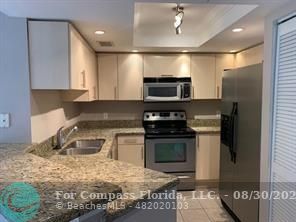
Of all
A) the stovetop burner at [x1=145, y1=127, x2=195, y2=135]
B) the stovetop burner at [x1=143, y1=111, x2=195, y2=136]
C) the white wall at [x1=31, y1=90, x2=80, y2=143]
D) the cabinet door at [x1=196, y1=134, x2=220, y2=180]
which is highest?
the white wall at [x1=31, y1=90, x2=80, y2=143]

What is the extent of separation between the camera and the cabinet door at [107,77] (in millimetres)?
4047

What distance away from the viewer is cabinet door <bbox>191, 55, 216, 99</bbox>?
413 cm

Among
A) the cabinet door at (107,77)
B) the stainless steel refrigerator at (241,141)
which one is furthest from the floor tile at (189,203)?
the cabinet door at (107,77)

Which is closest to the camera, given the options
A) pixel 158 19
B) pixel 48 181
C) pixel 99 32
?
pixel 48 181

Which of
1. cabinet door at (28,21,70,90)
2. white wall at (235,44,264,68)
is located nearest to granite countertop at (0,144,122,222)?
cabinet door at (28,21,70,90)

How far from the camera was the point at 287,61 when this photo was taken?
1.91 meters

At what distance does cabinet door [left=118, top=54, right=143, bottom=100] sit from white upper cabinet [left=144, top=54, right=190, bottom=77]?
127mm

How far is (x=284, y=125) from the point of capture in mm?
1961

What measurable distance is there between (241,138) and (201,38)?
1.48 m

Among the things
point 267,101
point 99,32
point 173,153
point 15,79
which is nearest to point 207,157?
point 173,153

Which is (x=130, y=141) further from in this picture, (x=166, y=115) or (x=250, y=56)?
(x=250, y=56)

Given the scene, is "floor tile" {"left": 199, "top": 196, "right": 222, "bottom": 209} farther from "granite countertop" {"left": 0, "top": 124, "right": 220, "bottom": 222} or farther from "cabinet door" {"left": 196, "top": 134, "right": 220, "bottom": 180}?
"granite countertop" {"left": 0, "top": 124, "right": 220, "bottom": 222}

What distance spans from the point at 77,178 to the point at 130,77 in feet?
9.80

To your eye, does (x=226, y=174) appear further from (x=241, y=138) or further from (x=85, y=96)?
(x=85, y=96)
